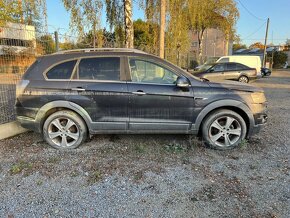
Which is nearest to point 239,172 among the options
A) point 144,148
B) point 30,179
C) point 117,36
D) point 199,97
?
point 199,97

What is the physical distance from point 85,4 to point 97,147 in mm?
6258

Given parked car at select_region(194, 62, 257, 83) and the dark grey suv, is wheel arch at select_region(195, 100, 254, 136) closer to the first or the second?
the dark grey suv

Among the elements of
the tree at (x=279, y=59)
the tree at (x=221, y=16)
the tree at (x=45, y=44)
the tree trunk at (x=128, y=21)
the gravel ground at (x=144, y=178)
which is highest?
the tree at (x=221, y=16)

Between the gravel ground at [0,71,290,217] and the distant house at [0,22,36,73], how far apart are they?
69.1 inches

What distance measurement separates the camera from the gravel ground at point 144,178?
2432mm

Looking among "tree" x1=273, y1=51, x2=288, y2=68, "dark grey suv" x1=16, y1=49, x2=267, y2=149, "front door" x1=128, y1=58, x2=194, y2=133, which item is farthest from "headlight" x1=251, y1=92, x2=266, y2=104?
"tree" x1=273, y1=51, x2=288, y2=68

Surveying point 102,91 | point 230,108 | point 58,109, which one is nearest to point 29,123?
point 58,109

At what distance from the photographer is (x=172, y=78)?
12.4 feet

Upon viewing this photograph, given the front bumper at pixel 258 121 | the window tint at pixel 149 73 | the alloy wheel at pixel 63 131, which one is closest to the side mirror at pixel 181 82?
the window tint at pixel 149 73

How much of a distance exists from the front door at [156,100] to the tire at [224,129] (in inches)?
14.2

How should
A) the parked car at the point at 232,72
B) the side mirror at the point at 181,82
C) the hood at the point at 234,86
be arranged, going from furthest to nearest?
the parked car at the point at 232,72 < the hood at the point at 234,86 < the side mirror at the point at 181,82

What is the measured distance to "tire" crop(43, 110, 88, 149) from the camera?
387 cm

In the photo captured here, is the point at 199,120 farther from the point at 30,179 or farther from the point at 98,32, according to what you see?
the point at 98,32

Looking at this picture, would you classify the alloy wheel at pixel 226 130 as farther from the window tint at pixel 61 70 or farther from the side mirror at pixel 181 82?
the window tint at pixel 61 70
